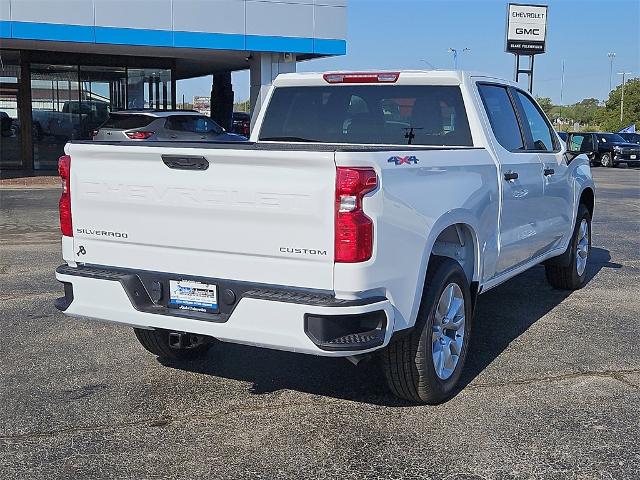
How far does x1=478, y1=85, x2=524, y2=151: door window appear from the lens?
5.89 m

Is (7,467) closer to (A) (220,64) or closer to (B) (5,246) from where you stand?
(B) (5,246)

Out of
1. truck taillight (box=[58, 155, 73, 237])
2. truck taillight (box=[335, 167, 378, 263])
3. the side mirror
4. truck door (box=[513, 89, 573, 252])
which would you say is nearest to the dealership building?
the side mirror

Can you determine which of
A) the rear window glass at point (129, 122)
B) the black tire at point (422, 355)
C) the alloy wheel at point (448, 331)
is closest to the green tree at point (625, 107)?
the rear window glass at point (129, 122)

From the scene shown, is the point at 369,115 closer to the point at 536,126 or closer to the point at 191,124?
the point at 536,126

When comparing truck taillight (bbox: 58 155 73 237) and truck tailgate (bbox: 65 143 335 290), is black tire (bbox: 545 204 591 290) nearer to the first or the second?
truck tailgate (bbox: 65 143 335 290)

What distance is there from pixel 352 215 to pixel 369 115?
231cm

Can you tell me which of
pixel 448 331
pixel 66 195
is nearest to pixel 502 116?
pixel 448 331

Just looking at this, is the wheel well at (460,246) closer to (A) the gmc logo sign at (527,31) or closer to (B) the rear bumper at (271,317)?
(B) the rear bumper at (271,317)

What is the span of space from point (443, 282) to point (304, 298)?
1034mm

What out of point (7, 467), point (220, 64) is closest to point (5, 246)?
point (7, 467)

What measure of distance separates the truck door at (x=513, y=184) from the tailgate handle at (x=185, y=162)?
231 cm

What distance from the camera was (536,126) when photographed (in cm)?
683

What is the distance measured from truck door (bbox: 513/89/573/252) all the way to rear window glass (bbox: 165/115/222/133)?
44.9 ft

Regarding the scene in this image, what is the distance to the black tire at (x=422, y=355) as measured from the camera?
454cm
